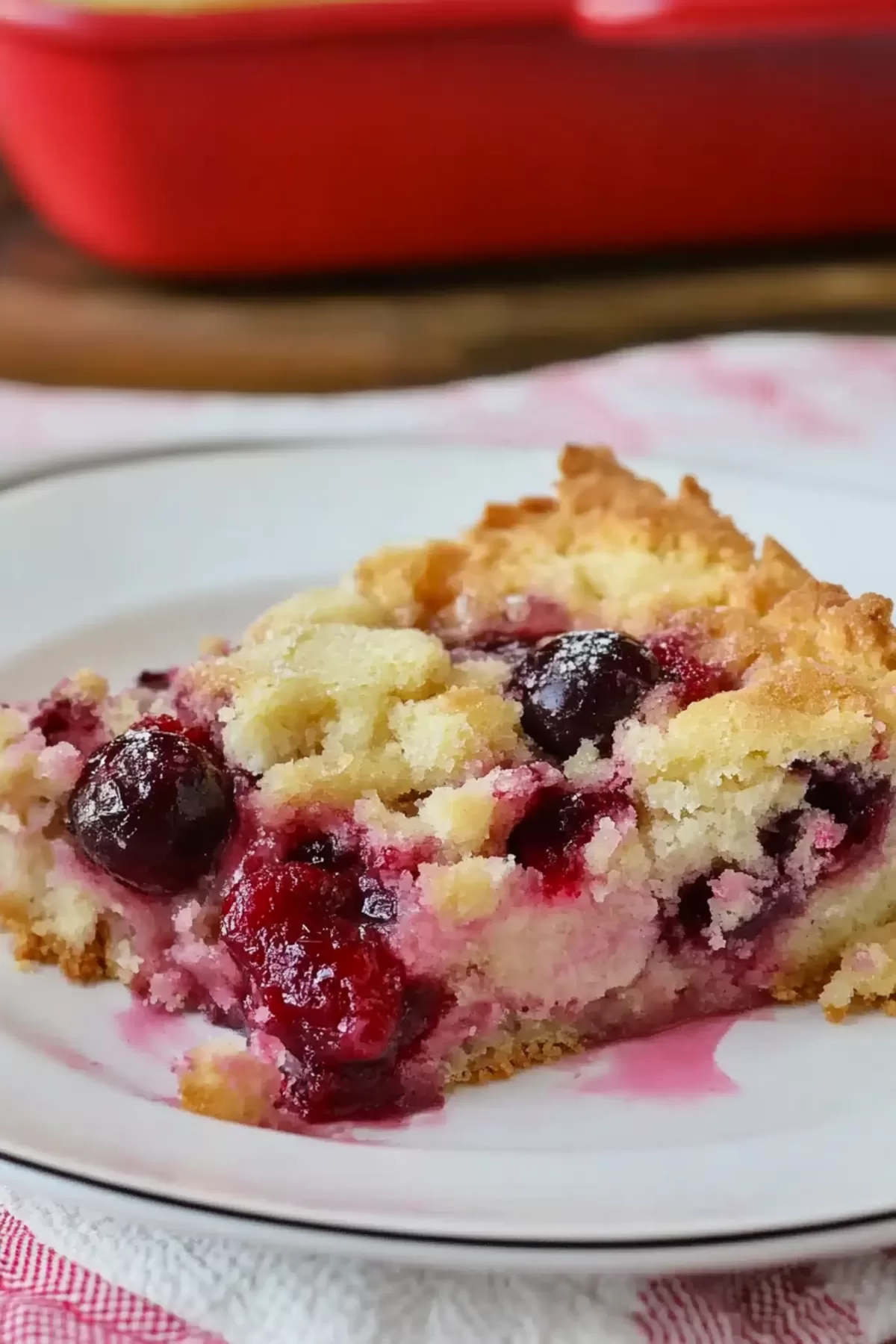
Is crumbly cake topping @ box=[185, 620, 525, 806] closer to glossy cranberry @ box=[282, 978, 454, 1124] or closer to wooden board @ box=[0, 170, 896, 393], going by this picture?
glossy cranberry @ box=[282, 978, 454, 1124]

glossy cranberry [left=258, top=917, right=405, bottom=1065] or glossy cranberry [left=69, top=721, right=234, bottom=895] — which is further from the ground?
glossy cranberry [left=69, top=721, right=234, bottom=895]

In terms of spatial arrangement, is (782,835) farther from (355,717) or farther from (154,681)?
(154,681)

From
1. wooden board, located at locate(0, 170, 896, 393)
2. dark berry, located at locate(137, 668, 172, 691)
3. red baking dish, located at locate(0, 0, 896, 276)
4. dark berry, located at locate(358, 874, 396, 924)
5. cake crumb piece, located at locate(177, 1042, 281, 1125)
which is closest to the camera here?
cake crumb piece, located at locate(177, 1042, 281, 1125)

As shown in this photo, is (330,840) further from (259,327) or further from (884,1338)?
(259,327)

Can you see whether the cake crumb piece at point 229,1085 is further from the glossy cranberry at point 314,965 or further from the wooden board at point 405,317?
the wooden board at point 405,317

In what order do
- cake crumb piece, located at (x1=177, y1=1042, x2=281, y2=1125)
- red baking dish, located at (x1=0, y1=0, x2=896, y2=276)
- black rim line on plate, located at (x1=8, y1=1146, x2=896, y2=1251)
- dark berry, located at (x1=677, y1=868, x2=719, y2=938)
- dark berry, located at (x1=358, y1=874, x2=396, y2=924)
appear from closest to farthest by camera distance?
black rim line on plate, located at (x1=8, y1=1146, x2=896, y2=1251) < cake crumb piece, located at (x1=177, y1=1042, x2=281, y2=1125) < dark berry, located at (x1=358, y1=874, x2=396, y2=924) < dark berry, located at (x1=677, y1=868, x2=719, y2=938) < red baking dish, located at (x1=0, y1=0, x2=896, y2=276)

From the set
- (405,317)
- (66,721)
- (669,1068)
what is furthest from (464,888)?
(405,317)

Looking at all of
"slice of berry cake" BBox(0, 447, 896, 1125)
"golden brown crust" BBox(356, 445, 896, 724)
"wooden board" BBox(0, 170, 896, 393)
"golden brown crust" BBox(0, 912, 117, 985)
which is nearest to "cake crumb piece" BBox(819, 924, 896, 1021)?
"slice of berry cake" BBox(0, 447, 896, 1125)

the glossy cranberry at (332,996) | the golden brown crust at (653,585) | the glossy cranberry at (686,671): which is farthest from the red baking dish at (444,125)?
the glossy cranberry at (332,996)

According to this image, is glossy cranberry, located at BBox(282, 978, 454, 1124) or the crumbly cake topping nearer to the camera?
glossy cranberry, located at BBox(282, 978, 454, 1124)
